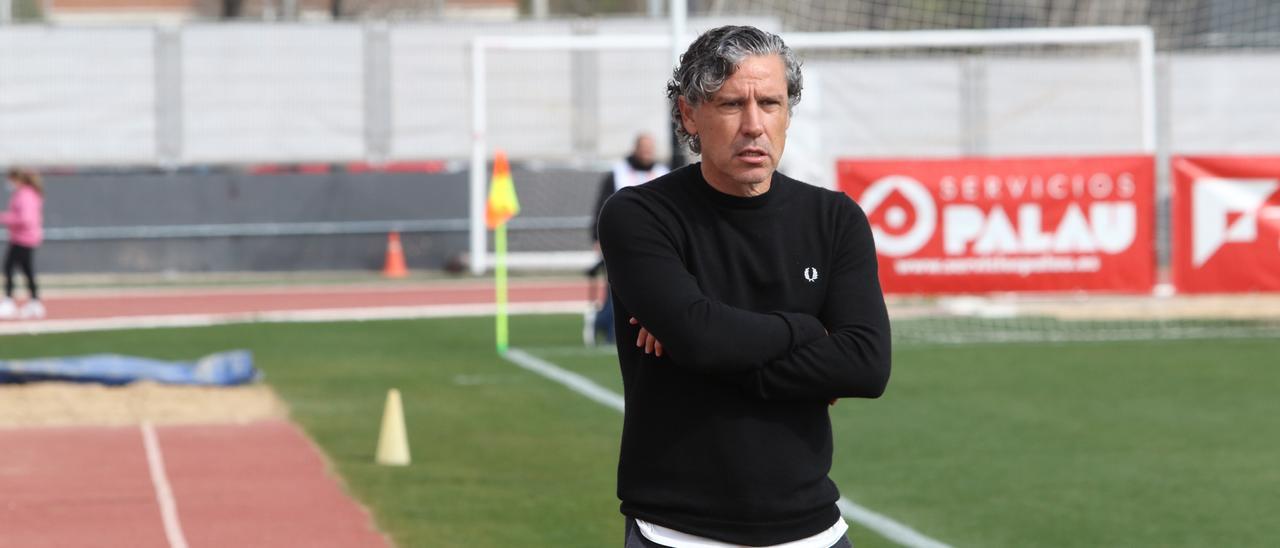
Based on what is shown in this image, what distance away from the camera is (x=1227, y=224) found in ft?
60.5

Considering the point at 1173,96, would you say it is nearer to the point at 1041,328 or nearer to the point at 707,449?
the point at 1041,328

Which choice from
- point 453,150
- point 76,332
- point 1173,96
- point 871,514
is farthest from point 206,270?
point 871,514

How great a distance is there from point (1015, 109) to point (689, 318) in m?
29.8

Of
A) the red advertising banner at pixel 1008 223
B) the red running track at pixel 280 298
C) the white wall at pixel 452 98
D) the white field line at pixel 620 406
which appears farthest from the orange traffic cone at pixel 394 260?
the red advertising banner at pixel 1008 223

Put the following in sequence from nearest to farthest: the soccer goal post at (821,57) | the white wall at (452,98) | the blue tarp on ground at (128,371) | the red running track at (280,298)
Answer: the blue tarp on ground at (128,371) < the soccer goal post at (821,57) < the red running track at (280,298) < the white wall at (452,98)

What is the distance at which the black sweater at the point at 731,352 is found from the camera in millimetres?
3596

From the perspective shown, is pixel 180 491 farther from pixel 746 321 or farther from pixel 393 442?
pixel 746 321

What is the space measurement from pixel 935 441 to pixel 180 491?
Answer: 14.4 ft

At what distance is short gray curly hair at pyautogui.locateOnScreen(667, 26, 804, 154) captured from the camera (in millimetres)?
3574

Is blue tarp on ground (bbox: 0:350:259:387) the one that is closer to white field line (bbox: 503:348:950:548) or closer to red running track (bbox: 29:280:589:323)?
white field line (bbox: 503:348:950:548)

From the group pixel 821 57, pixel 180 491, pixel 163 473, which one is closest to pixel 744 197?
pixel 180 491

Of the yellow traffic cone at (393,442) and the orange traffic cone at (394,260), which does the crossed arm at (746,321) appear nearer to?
the yellow traffic cone at (393,442)

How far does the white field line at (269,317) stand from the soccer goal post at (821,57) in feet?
2.52

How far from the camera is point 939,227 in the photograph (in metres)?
18.2
